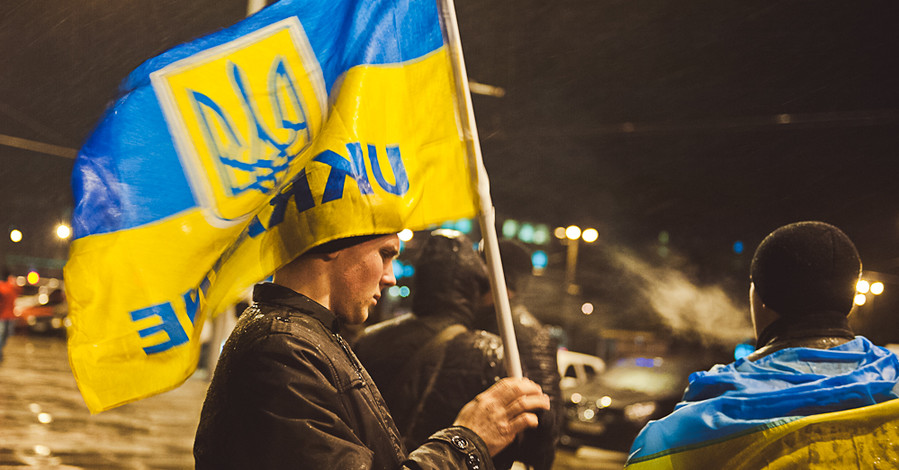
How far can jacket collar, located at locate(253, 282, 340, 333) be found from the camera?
85.9 inches

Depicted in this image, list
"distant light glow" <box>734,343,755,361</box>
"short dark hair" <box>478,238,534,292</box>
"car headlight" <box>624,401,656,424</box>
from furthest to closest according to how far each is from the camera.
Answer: "car headlight" <box>624,401,656,424</box> → "short dark hair" <box>478,238,534,292</box> → "distant light glow" <box>734,343,755,361</box>

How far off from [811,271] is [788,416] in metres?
0.60

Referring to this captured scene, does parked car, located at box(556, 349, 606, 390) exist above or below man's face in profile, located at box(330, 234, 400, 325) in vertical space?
above

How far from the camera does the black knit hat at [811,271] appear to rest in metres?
2.67

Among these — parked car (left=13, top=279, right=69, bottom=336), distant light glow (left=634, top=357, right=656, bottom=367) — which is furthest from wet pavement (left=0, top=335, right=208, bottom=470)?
parked car (left=13, top=279, right=69, bottom=336)

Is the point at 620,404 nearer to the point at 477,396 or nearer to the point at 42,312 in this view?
the point at 477,396

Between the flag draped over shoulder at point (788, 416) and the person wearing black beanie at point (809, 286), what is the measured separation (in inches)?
2.8

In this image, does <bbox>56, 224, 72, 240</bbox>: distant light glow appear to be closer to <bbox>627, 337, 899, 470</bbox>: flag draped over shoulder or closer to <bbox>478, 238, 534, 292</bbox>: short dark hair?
<bbox>627, 337, 899, 470</bbox>: flag draped over shoulder

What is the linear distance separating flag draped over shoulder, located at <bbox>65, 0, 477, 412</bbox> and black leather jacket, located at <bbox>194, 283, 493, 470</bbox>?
0.77 ft

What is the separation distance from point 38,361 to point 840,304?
70.6ft

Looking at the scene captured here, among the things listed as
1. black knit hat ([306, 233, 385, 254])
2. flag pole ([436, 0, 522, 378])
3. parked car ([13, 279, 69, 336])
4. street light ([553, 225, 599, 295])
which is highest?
street light ([553, 225, 599, 295])

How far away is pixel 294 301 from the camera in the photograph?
2.18 m

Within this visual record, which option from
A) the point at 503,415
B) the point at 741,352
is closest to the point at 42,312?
the point at 741,352

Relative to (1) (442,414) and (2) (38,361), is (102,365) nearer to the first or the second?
(1) (442,414)
